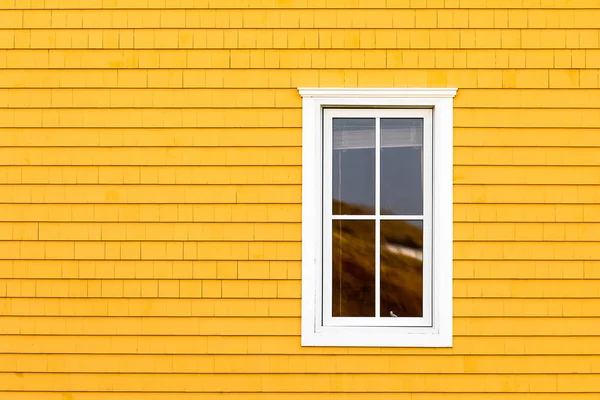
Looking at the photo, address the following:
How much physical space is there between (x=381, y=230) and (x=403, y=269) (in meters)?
0.31

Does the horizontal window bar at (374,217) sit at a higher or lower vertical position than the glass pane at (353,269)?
higher

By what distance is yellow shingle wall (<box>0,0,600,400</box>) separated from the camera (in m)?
4.60

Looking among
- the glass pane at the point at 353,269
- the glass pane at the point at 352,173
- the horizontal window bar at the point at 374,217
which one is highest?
the glass pane at the point at 352,173

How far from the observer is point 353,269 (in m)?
4.74

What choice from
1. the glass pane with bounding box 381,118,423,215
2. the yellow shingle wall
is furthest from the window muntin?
the yellow shingle wall

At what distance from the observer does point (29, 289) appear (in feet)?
15.3

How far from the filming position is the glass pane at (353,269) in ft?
15.5

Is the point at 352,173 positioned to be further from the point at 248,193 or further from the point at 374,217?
the point at 248,193

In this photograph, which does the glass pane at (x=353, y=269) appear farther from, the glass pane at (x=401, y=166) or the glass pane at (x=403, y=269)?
the glass pane at (x=401, y=166)

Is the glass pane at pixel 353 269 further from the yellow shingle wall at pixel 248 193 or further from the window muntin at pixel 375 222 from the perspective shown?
the yellow shingle wall at pixel 248 193

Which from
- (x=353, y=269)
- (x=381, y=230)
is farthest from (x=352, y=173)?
(x=353, y=269)

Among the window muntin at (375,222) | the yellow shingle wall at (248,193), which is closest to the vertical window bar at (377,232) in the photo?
the window muntin at (375,222)

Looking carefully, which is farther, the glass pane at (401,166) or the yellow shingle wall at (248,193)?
the glass pane at (401,166)
